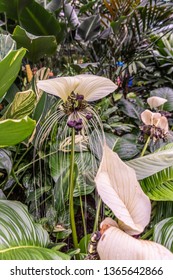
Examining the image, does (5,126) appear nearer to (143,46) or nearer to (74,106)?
(74,106)

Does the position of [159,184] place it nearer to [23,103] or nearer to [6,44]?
[23,103]

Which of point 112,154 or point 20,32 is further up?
point 20,32

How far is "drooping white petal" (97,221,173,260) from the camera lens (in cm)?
52

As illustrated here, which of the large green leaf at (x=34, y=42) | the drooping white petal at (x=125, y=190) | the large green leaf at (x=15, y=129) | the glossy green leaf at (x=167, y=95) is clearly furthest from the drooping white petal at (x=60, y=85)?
the glossy green leaf at (x=167, y=95)

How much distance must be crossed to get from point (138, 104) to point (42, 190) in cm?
69

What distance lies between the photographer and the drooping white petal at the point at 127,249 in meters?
0.52

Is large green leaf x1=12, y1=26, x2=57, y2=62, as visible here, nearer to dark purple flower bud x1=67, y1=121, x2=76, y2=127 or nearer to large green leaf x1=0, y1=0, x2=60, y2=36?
large green leaf x1=0, y1=0, x2=60, y2=36

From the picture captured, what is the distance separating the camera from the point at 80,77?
73 cm

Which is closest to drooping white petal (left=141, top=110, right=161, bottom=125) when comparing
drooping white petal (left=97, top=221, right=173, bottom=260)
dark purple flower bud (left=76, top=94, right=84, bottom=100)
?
dark purple flower bud (left=76, top=94, right=84, bottom=100)

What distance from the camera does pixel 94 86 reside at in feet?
2.48

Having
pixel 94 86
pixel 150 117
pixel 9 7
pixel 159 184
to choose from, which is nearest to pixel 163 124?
pixel 150 117

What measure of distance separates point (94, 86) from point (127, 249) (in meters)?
0.42
